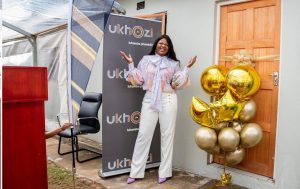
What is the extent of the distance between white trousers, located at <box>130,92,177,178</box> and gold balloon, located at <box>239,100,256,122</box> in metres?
0.83

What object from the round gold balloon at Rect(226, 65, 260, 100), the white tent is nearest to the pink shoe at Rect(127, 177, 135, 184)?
the round gold balloon at Rect(226, 65, 260, 100)

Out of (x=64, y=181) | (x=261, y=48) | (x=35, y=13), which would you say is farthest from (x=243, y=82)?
(x=35, y=13)

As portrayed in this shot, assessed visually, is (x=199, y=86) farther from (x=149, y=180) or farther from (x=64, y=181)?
(x=64, y=181)

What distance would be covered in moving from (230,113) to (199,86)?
0.88 meters

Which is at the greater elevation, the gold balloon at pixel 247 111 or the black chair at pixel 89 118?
the gold balloon at pixel 247 111

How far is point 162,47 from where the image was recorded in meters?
3.50

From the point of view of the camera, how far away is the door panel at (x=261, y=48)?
3127 mm

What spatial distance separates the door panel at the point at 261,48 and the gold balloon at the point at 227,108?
43 cm

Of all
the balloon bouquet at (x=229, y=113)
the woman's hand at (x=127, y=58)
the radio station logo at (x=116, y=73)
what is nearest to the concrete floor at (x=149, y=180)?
the balloon bouquet at (x=229, y=113)

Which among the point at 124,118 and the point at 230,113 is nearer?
the point at 230,113

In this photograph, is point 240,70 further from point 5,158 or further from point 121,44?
point 5,158

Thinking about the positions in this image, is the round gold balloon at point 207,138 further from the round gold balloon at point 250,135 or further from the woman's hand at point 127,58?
the woman's hand at point 127,58

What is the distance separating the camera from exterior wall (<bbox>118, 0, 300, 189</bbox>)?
2934 mm

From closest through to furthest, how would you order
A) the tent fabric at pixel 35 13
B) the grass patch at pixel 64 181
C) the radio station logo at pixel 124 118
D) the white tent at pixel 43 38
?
the grass patch at pixel 64 181 → the radio station logo at pixel 124 118 → the tent fabric at pixel 35 13 → the white tent at pixel 43 38
